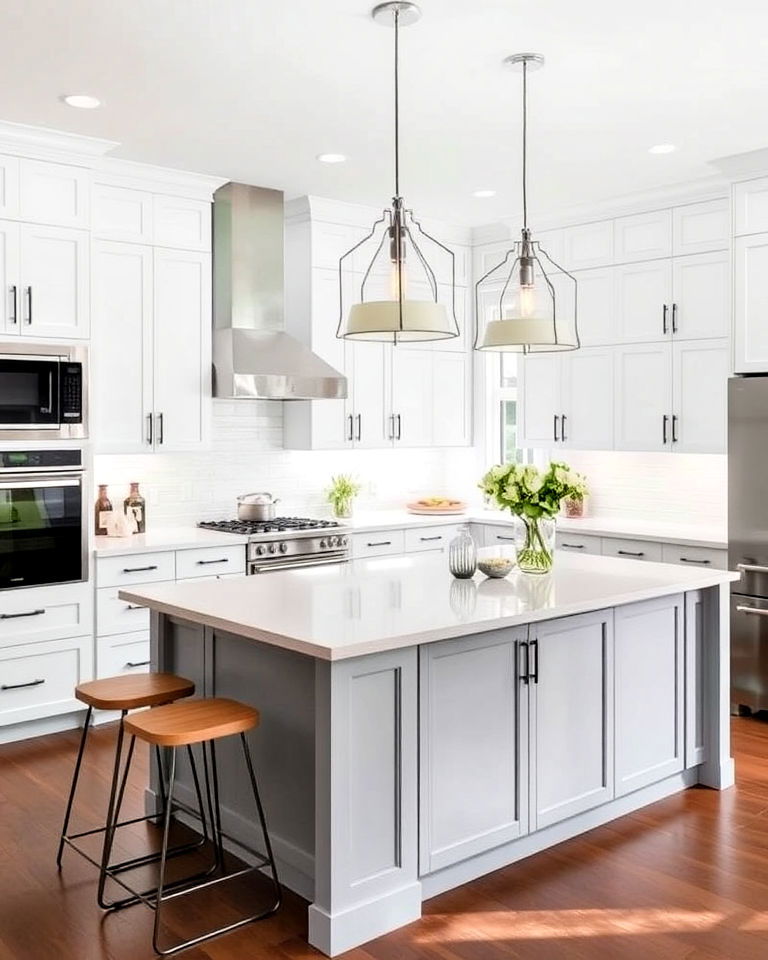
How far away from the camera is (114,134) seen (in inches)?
188

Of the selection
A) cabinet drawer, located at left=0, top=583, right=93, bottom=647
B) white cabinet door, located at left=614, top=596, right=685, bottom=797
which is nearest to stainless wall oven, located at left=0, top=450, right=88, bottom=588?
cabinet drawer, located at left=0, top=583, right=93, bottom=647

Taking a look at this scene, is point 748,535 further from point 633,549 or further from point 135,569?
point 135,569

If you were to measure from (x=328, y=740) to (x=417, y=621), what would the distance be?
0.47m

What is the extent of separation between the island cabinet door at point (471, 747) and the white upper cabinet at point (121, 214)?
322cm

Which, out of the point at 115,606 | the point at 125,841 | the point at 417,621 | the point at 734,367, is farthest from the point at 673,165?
the point at 125,841

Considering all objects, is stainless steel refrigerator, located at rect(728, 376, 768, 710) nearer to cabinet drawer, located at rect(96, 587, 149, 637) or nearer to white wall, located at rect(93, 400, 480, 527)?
white wall, located at rect(93, 400, 480, 527)

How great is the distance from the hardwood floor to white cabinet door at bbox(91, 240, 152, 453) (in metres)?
2.08

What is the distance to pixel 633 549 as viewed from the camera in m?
5.80

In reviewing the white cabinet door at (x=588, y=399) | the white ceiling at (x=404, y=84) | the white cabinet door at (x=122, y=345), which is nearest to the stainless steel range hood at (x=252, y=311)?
the white ceiling at (x=404, y=84)

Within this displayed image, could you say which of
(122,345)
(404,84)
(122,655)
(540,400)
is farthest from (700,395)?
(122,655)

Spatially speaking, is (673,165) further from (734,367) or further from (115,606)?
(115,606)

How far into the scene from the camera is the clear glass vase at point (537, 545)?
13.4ft

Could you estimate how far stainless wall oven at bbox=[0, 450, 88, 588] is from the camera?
467 centimetres

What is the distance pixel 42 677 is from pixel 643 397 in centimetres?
377
